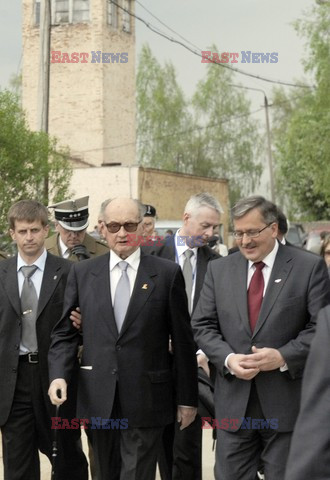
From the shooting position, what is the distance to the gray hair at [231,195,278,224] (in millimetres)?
5871

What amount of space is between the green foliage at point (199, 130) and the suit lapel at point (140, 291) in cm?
6404

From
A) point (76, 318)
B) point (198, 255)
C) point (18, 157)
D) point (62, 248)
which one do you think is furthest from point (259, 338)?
point (18, 157)

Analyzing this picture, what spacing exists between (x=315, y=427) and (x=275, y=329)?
2715 millimetres

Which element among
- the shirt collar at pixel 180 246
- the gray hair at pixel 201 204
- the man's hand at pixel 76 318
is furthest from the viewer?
the shirt collar at pixel 180 246

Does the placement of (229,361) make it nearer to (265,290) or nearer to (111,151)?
(265,290)

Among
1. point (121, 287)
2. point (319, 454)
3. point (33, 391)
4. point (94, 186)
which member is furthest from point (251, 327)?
point (94, 186)

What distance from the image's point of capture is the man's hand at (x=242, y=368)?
557 cm

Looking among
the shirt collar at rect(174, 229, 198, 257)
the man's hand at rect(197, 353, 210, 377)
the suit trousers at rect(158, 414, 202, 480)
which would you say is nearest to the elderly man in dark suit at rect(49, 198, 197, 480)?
the man's hand at rect(197, 353, 210, 377)

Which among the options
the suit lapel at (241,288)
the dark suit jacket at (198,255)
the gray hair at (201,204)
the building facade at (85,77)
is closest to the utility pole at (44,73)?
the dark suit jacket at (198,255)

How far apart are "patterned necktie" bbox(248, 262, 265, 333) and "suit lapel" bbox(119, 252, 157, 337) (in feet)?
1.93

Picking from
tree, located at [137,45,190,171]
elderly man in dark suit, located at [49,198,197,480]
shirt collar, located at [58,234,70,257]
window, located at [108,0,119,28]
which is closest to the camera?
elderly man in dark suit, located at [49,198,197,480]

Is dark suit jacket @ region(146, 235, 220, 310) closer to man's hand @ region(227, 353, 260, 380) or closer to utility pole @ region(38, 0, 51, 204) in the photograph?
man's hand @ region(227, 353, 260, 380)

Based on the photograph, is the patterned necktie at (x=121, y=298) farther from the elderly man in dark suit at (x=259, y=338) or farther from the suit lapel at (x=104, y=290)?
the elderly man in dark suit at (x=259, y=338)

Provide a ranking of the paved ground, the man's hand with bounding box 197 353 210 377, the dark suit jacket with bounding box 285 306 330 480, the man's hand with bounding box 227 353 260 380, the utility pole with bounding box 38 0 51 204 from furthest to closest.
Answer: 1. the utility pole with bounding box 38 0 51 204
2. the paved ground
3. the man's hand with bounding box 197 353 210 377
4. the man's hand with bounding box 227 353 260 380
5. the dark suit jacket with bounding box 285 306 330 480
